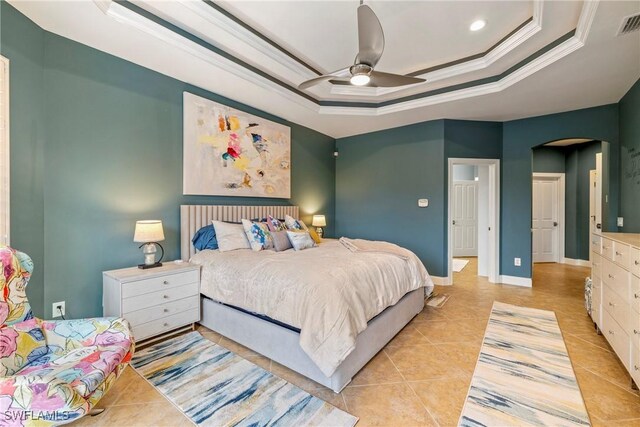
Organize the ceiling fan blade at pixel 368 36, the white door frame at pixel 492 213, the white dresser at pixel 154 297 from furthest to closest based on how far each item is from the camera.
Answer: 1. the white door frame at pixel 492 213
2. the white dresser at pixel 154 297
3. the ceiling fan blade at pixel 368 36

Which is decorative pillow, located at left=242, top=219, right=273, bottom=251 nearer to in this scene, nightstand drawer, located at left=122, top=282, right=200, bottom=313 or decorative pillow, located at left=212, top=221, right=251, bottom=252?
decorative pillow, located at left=212, top=221, right=251, bottom=252

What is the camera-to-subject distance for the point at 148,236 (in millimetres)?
2609

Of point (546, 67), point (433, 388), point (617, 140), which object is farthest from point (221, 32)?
point (617, 140)

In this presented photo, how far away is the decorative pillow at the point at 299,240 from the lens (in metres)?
3.38

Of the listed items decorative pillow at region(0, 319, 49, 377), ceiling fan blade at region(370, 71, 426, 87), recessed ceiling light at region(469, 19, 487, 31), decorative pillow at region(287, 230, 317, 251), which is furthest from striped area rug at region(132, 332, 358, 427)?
recessed ceiling light at region(469, 19, 487, 31)

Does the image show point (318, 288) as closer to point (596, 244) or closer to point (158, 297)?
point (158, 297)

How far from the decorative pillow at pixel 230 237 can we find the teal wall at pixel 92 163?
524 millimetres

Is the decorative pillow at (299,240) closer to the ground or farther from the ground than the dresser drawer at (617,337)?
farther from the ground

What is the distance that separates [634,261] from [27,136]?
4.65 metres

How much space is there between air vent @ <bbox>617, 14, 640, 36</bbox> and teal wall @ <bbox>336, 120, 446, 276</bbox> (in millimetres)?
2416

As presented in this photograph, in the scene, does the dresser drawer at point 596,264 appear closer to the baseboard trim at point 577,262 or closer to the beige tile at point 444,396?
the beige tile at point 444,396

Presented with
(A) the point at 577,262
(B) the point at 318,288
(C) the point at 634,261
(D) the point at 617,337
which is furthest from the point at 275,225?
(A) the point at 577,262

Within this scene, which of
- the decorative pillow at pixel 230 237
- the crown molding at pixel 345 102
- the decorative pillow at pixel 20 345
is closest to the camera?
the decorative pillow at pixel 20 345

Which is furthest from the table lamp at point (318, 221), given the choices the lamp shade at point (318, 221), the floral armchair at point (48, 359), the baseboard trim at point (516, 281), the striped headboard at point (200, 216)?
the floral armchair at point (48, 359)
